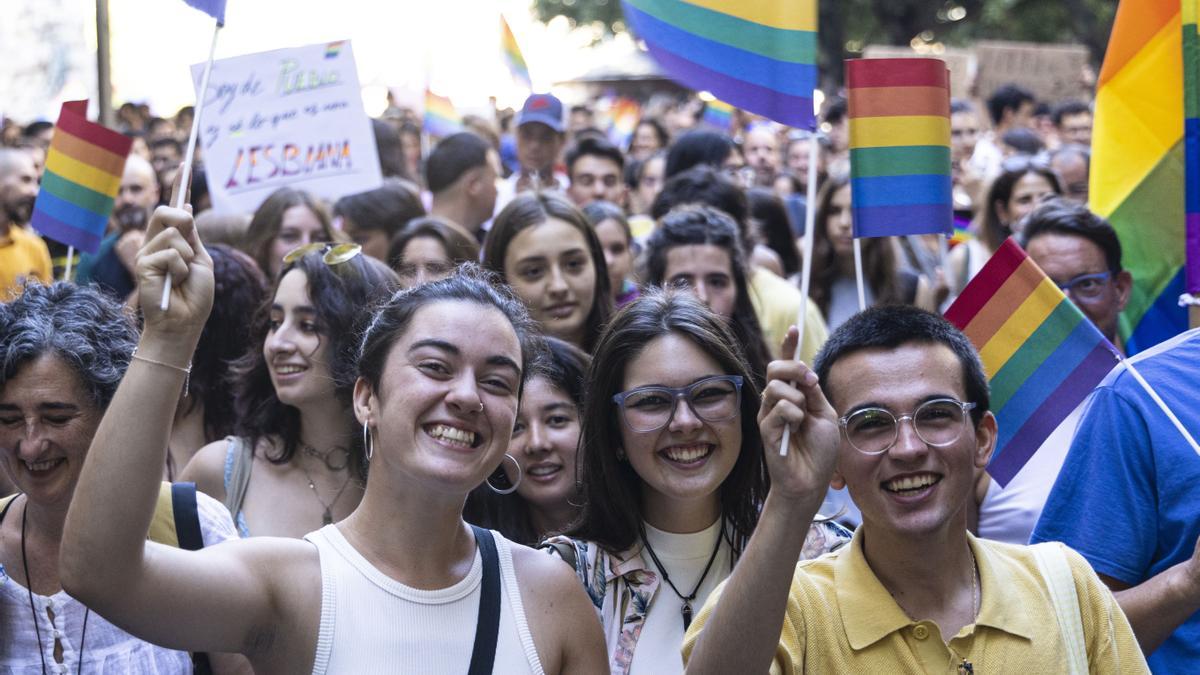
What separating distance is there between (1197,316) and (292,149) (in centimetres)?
443

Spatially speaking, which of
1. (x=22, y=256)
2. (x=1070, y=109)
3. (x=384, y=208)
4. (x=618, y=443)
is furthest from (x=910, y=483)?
(x=1070, y=109)

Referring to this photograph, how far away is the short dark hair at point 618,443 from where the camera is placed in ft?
11.2

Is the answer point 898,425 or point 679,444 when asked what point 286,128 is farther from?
point 898,425

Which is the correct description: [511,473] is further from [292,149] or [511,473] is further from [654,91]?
[654,91]

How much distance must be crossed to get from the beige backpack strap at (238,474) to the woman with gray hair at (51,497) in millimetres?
1115

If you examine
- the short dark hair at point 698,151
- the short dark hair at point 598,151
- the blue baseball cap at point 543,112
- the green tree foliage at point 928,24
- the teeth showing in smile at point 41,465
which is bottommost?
the teeth showing in smile at point 41,465

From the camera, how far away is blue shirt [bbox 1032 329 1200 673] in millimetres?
3043

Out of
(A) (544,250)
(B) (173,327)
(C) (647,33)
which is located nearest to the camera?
(B) (173,327)

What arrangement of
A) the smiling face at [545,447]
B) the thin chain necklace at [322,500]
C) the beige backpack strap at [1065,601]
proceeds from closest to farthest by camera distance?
the beige backpack strap at [1065,601], the smiling face at [545,447], the thin chain necklace at [322,500]

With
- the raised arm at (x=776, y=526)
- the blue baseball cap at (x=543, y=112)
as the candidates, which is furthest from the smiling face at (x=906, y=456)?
the blue baseball cap at (x=543, y=112)

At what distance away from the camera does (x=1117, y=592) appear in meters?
3.04

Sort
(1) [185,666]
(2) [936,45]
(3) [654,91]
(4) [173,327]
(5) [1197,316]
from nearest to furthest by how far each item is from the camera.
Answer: (4) [173,327] < (1) [185,666] < (5) [1197,316] < (3) [654,91] < (2) [936,45]

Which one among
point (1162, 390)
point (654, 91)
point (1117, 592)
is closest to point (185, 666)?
point (1117, 592)

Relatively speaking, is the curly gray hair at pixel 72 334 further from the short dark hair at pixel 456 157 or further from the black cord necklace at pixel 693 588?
the short dark hair at pixel 456 157
